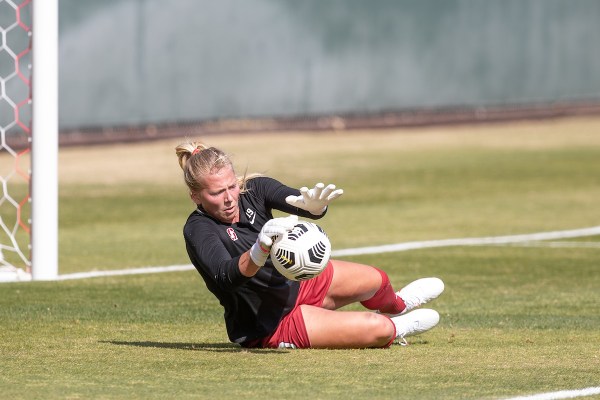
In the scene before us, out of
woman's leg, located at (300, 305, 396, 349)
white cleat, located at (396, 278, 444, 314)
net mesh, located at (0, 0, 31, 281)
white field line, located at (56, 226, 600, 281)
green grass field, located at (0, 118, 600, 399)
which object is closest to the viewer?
green grass field, located at (0, 118, 600, 399)

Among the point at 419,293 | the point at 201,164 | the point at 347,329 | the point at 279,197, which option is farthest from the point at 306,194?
the point at 419,293

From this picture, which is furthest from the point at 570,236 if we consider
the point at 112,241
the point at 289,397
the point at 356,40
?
the point at 356,40

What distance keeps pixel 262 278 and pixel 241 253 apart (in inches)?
8.4

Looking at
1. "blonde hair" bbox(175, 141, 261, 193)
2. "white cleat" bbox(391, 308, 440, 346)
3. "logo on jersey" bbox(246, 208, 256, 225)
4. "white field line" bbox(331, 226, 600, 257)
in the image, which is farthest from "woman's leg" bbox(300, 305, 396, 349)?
"white field line" bbox(331, 226, 600, 257)

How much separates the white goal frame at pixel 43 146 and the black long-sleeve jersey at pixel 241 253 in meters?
3.51

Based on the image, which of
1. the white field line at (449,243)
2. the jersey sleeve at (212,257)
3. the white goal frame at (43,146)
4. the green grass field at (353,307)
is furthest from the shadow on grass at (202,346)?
the white field line at (449,243)

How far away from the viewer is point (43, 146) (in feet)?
35.3

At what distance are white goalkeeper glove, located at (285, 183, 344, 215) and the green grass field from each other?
53 cm

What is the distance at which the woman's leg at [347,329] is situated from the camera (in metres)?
7.41

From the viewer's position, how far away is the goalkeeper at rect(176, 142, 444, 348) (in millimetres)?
7254

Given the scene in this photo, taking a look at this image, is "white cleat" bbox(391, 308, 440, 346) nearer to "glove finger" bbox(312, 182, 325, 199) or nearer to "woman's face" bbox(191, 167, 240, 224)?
"glove finger" bbox(312, 182, 325, 199)

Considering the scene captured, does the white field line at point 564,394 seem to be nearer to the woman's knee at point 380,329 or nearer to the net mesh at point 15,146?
the woman's knee at point 380,329

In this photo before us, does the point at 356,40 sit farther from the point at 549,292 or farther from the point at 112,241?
the point at 549,292

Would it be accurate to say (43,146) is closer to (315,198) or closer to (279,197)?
(279,197)
